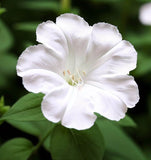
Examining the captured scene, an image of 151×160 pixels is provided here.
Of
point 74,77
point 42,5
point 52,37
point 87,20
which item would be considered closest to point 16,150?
point 74,77

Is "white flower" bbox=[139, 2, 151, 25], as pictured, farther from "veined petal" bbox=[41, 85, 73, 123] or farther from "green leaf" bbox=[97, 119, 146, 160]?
"veined petal" bbox=[41, 85, 73, 123]

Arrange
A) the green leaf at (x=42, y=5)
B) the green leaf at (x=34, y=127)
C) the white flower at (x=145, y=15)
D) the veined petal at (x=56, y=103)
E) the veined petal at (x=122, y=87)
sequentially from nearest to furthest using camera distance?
the veined petal at (x=56, y=103) → the veined petal at (x=122, y=87) → the green leaf at (x=34, y=127) → the green leaf at (x=42, y=5) → the white flower at (x=145, y=15)

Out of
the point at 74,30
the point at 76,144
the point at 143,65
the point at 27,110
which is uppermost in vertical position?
the point at 74,30

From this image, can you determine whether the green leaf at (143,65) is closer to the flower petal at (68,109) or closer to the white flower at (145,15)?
the white flower at (145,15)

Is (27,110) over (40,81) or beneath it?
beneath

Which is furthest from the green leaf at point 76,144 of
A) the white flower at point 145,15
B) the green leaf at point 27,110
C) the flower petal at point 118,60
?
the white flower at point 145,15

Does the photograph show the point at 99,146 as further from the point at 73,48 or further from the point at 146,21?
the point at 146,21

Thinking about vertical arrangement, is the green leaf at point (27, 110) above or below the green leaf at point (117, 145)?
above

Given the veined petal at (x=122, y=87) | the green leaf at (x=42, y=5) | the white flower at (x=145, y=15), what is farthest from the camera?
the white flower at (x=145, y=15)

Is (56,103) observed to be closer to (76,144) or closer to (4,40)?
(76,144)

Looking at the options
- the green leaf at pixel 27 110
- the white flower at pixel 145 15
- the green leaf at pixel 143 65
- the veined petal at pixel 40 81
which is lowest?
the green leaf at pixel 143 65
